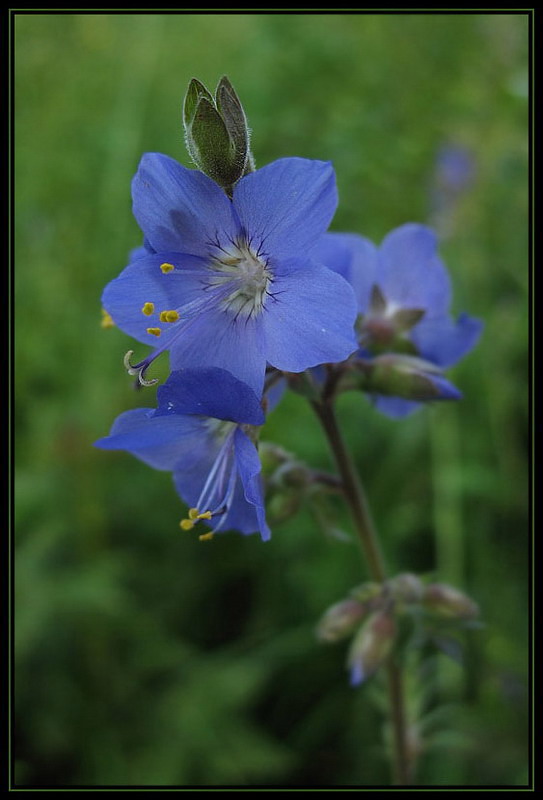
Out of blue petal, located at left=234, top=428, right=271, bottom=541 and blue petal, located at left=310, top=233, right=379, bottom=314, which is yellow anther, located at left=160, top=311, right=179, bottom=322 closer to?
blue petal, located at left=234, top=428, right=271, bottom=541

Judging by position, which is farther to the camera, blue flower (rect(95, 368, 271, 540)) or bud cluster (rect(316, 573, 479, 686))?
bud cluster (rect(316, 573, 479, 686))

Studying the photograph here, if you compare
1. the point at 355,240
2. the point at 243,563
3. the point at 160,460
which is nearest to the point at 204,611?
the point at 243,563

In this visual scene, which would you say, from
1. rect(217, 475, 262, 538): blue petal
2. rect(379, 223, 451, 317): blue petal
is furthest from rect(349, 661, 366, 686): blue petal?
rect(379, 223, 451, 317): blue petal

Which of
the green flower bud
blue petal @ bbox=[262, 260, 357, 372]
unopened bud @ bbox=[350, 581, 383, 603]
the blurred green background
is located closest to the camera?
blue petal @ bbox=[262, 260, 357, 372]

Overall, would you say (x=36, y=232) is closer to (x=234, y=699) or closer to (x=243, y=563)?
(x=243, y=563)

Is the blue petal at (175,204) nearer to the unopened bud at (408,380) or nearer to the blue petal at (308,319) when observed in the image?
the blue petal at (308,319)

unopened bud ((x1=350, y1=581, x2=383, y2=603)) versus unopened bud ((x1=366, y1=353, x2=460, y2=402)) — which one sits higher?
unopened bud ((x1=366, y1=353, x2=460, y2=402))

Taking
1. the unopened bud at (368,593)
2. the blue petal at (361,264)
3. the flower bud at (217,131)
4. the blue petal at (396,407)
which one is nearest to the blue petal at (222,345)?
the flower bud at (217,131)

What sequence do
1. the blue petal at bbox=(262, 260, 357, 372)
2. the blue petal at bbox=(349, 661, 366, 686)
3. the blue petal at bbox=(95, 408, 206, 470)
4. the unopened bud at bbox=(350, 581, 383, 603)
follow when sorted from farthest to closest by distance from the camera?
the unopened bud at bbox=(350, 581, 383, 603) → the blue petal at bbox=(349, 661, 366, 686) → the blue petal at bbox=(95, 408, 206, 470) → the blue petal at bbox=(262, 260, 357, 372)

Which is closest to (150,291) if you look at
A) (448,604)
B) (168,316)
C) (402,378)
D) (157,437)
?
(168,316)
